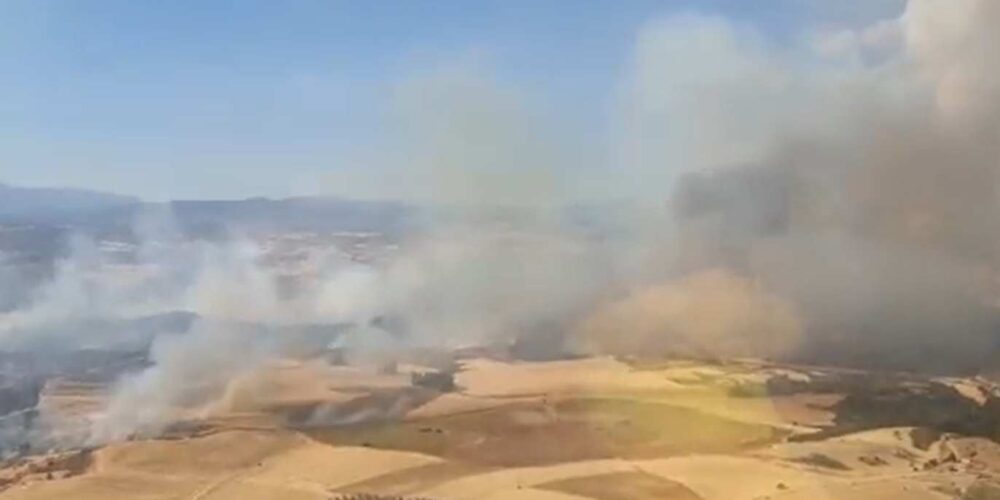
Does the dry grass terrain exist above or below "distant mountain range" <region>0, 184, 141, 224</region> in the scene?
below

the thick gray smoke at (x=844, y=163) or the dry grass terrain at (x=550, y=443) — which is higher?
the thick gray smoke at (x=844, y=163)

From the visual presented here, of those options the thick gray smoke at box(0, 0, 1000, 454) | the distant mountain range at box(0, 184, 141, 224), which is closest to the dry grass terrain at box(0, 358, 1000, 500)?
the thick gray smoke at box(0, 0, 1000, 454)

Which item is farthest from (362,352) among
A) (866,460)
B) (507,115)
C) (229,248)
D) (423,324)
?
(866,460)

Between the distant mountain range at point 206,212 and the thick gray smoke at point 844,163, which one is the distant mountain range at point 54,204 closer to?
the distant mountain range at point 206,212

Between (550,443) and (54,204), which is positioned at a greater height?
(54,204)

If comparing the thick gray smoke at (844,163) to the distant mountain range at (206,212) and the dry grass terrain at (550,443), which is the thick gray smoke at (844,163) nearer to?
the dry grass terrain at (550,443)

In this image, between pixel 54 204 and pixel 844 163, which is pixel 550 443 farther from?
pixel 54 204

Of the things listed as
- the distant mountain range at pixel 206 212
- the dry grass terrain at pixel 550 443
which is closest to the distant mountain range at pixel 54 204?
the distant mountain range at pixel 206 212

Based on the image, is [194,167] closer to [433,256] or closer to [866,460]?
[433,256]

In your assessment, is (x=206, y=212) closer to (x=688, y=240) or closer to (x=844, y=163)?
(x=688, y=240)

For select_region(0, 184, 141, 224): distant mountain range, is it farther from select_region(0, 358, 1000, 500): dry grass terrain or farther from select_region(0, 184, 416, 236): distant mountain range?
select_region(0, 358, 1000, 500): dry grass terrain

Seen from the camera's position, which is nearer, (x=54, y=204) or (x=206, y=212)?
(x=54, y=204)

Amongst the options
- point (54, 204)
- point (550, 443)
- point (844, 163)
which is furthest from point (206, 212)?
point (844, 163)
